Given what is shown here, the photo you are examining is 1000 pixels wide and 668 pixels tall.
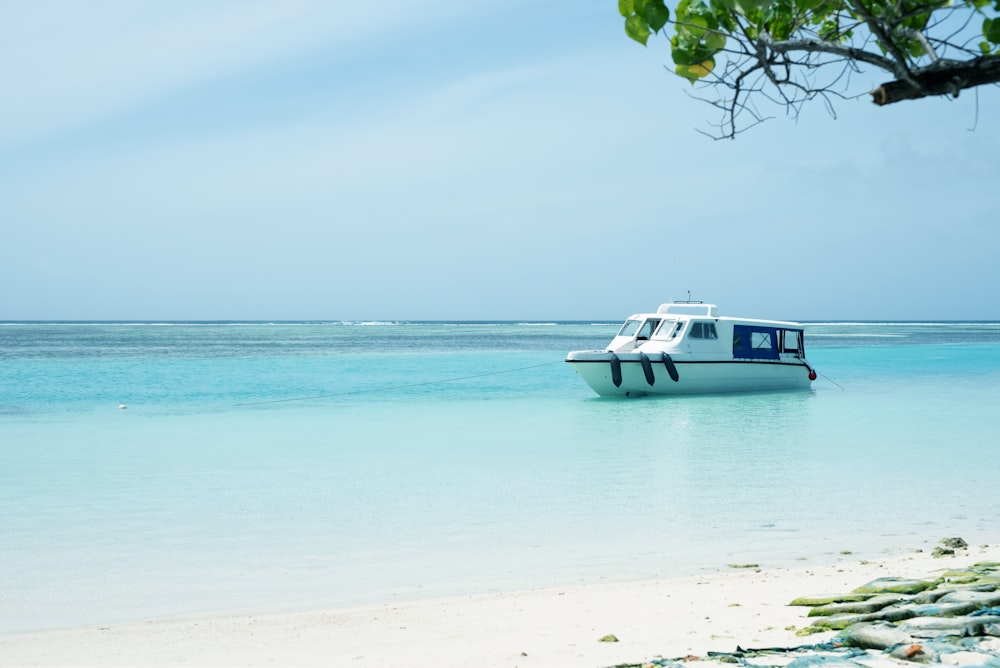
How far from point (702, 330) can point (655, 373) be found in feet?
5.39

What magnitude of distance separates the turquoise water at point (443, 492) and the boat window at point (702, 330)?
1.64 meters

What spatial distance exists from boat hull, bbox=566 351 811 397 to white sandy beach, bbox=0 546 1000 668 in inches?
605

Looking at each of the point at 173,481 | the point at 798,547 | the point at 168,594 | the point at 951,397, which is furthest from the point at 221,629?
the point at 951,397

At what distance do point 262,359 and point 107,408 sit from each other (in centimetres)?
2086

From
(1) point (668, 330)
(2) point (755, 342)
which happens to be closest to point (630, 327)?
(1) point (668, 330)

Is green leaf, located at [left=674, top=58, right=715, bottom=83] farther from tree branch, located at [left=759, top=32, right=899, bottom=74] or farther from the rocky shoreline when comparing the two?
the rocky shoreline

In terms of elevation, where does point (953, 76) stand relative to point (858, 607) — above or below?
above

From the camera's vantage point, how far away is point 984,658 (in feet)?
12.8

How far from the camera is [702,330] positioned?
2250 centimetres

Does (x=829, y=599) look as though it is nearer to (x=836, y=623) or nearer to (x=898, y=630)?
(x=836, y=623)

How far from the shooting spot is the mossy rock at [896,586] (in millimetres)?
5414

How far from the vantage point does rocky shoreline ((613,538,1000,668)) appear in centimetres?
399

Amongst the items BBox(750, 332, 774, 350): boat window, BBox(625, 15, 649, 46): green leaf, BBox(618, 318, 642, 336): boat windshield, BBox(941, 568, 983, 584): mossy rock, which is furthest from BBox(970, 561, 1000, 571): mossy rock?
BBox(750, 332, 774, 350): boat window

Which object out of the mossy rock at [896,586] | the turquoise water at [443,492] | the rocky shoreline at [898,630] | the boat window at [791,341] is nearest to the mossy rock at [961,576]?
the rocky shoreline at [898,630]
